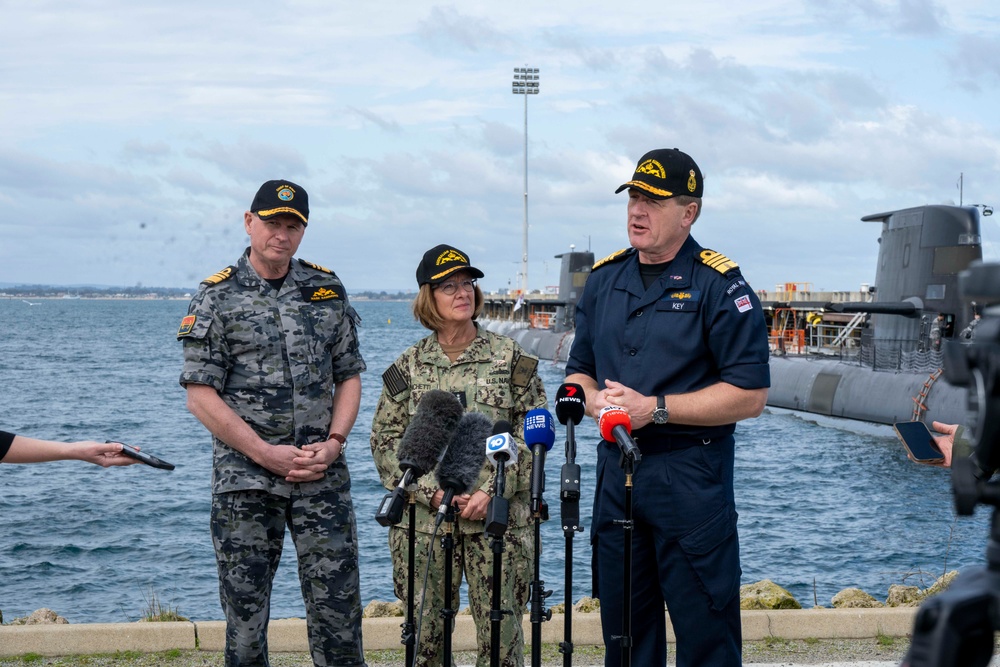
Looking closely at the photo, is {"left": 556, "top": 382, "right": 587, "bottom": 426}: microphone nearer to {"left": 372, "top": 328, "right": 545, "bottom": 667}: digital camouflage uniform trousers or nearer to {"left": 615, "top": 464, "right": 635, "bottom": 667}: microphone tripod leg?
{"left": 615, "top": 464, "right": 635, "bottom": 667}: microphone tripod leg

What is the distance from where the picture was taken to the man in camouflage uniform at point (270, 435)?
4414mm

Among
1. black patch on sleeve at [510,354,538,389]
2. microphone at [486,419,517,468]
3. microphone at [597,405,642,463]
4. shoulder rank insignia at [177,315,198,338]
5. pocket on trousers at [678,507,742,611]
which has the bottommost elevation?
pocket on trousers at [678,507,742,611]

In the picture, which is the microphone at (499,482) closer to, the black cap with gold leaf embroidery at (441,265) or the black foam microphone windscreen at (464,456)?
the black foam microphone windscreen at (464,456)

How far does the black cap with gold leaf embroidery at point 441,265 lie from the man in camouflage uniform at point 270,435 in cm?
50

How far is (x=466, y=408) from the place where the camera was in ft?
15.2

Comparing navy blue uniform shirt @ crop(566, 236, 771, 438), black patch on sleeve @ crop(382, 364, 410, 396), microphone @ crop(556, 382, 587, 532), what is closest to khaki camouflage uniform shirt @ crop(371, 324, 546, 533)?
black patch on sleeve @ crop(382, 364, 410, 396)

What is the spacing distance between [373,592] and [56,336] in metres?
82.8

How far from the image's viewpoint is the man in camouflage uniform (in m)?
4.41

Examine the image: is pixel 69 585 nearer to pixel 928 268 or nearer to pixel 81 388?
pixel 928 268

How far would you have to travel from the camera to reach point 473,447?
12.7 ft

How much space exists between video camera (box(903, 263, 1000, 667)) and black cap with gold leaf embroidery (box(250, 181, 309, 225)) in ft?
10.8

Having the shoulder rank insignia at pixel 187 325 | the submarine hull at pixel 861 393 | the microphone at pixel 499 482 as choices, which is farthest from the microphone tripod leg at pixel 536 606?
the submarine hull at pixel 861 393

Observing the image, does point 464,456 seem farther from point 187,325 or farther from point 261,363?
point 187,325

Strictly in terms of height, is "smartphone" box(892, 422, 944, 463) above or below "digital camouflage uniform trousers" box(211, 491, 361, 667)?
above
